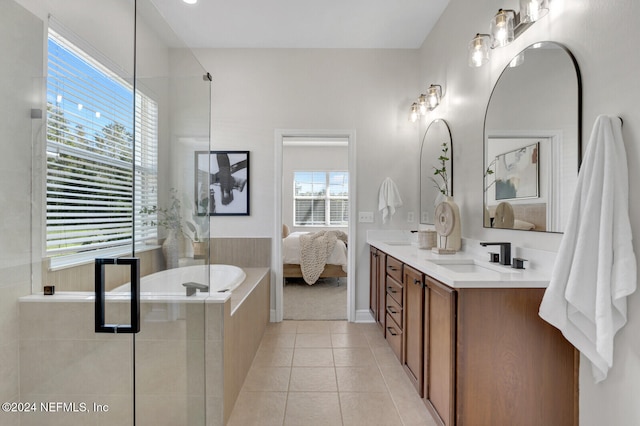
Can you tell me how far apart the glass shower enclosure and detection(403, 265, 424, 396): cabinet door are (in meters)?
1.34

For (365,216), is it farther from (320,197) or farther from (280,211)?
(320,197)

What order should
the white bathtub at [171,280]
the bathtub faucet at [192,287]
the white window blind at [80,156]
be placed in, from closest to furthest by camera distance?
the white bathtub at [171,280] < the white window blind at [80,156] < the bathtub faucet at [192,287]

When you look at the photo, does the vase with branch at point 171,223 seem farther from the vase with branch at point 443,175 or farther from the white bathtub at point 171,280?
the vase with branch at point 443,175

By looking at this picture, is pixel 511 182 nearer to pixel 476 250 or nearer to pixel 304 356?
pixel 476 250

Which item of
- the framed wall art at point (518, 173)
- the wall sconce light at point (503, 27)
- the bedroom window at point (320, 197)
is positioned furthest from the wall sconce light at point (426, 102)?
the bedroom window at point (320, 197)

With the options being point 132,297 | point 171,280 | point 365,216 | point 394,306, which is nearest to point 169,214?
point 171,280

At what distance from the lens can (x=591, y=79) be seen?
1420 mm

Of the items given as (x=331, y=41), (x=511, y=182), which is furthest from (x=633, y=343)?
(x=331, y=41)

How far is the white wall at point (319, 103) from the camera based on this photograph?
3549 mm

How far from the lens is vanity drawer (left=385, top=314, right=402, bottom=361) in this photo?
2428 millimetres

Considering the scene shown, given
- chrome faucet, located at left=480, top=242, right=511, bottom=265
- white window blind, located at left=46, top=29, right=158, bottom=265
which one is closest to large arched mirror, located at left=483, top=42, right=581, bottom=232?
chrome faucet, located at left=480, top=242, right=511, bottom=265

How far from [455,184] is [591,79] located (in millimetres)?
1378

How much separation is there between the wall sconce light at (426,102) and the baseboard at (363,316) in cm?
215

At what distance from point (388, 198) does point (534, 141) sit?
1.76 meters
